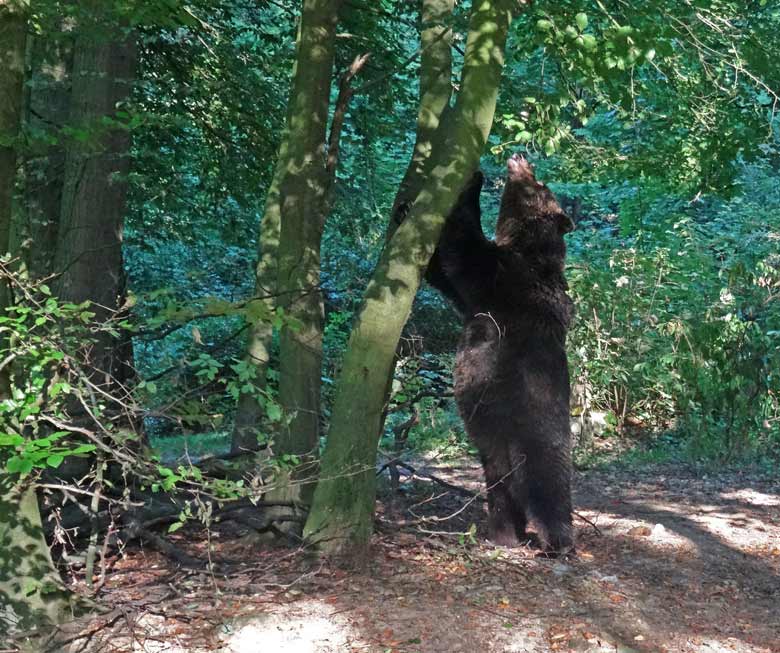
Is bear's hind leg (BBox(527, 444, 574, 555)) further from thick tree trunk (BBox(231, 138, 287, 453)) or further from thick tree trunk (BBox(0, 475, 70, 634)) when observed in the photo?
thick tree trunk (BBox(0, 475, 70, 634))

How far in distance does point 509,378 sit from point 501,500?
0.79 m

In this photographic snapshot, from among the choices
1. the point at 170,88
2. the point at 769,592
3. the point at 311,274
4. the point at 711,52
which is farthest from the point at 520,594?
the point at 170,88

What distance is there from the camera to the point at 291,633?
428 cm

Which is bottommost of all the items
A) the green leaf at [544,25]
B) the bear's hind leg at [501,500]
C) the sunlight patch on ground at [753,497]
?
the sunlight patch on ground at [753,497]

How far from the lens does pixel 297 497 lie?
564 cm

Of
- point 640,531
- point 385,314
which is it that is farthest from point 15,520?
point 640,531

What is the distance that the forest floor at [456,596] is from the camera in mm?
4285

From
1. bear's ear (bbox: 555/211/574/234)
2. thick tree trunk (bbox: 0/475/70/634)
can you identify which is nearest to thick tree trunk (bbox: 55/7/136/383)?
thick tree trunk (bbox: 0/475/70/634)

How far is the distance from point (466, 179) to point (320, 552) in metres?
2.20

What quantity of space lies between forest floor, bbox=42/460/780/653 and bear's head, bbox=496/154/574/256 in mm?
2031

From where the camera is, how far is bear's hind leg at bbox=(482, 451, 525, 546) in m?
5.96

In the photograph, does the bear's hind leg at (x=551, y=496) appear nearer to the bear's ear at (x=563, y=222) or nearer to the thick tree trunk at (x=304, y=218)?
the thick tree trunk at (x=304, y=218)

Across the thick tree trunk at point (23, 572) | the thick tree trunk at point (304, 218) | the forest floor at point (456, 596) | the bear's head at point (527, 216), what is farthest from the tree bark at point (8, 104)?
the bear's head at point (527, 216)

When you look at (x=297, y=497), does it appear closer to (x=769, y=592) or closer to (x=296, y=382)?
(x=296, y=382)
